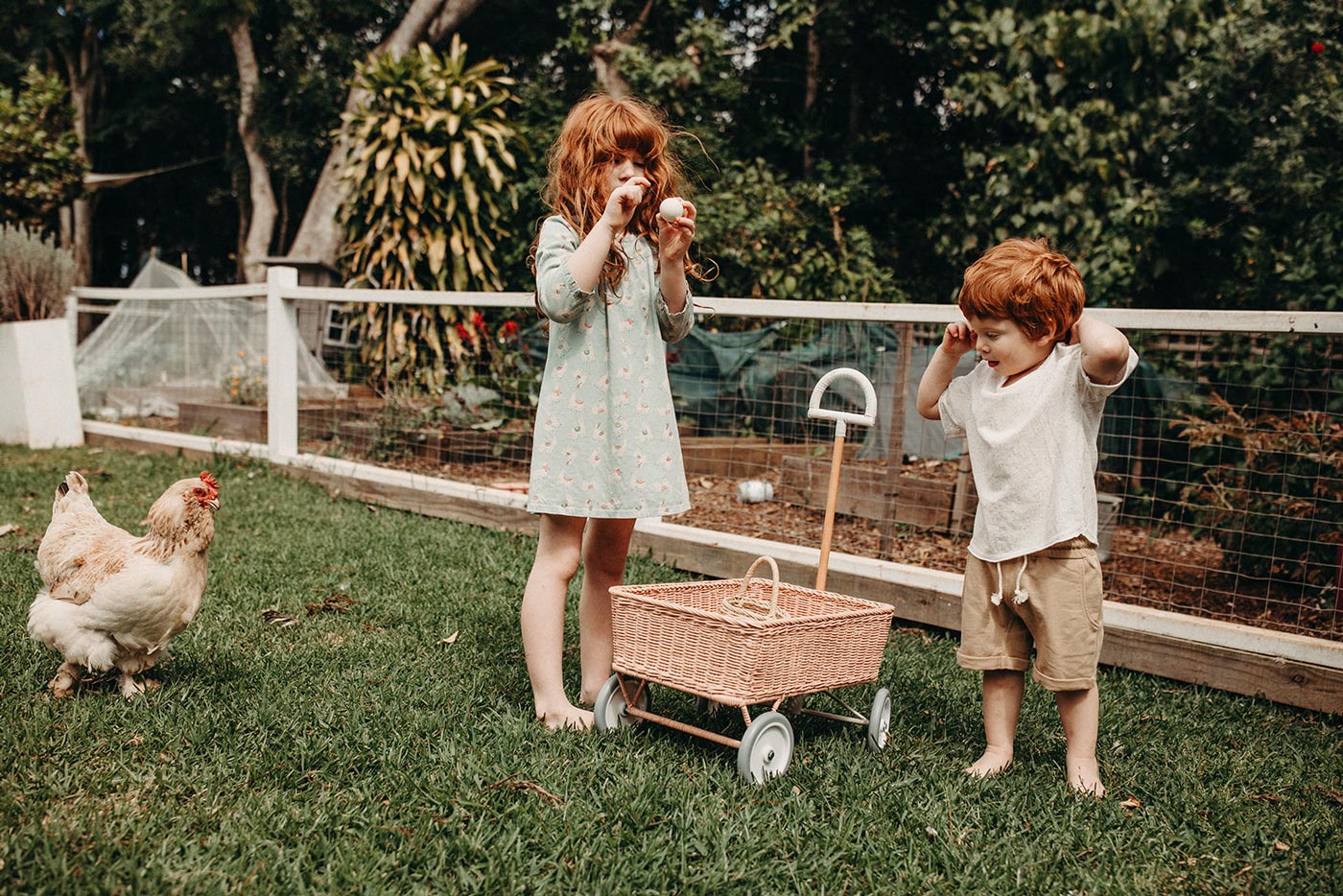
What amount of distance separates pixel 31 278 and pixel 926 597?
22.8 ft

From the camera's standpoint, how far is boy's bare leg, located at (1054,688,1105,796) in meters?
2.53

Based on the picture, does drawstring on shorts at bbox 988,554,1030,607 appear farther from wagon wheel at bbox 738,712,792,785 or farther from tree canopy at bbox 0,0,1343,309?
tree canopy at bbox 0,0,1343,309

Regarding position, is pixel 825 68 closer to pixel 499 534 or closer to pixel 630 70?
pixel 630 70

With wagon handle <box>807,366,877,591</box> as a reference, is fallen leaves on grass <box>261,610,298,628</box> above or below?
below

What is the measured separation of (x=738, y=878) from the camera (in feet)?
6.55

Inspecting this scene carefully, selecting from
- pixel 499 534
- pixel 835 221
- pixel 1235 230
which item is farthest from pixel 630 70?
pixel 499 534

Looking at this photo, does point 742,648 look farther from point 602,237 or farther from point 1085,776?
point 602,237

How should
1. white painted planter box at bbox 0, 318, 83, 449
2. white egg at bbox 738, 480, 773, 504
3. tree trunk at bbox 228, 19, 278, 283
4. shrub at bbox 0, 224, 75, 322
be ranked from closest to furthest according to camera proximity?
white egg at bbox 738, 480, 773, 504 < white painted planter box at bbox 0, 318, 83, 449 < shrub at bbox 0, 224, 75, 322 < tree trunk at bbox 228, 19, 278, 283

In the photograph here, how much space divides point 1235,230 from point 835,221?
372 cm

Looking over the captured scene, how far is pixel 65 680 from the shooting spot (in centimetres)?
275

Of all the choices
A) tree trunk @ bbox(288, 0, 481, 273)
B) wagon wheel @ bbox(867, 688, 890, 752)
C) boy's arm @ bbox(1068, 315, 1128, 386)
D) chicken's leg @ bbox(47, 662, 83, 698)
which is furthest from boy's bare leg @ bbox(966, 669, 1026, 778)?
tree trunk @ bbox(288, 0, 481, 273)

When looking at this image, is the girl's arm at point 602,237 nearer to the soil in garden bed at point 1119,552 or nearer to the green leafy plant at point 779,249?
the soil in garden bed at point 1119,552

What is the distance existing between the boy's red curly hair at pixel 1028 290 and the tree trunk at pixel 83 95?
19332 millimetres

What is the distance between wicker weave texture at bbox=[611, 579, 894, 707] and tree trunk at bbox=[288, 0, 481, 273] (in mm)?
11613
